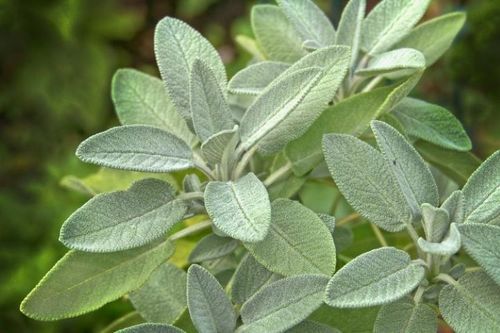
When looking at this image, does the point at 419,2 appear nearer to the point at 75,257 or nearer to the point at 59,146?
the point at 75,257

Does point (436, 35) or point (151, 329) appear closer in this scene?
point (151, 329)

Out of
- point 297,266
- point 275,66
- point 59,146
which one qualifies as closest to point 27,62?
point 59,146

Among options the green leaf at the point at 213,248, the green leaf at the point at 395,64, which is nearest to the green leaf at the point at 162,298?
the green leaf at the point at 213,248

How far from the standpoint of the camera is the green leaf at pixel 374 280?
525mm

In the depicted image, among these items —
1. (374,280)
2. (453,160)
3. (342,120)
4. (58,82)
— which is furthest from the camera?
(58,82)

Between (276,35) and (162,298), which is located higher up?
(276,35)

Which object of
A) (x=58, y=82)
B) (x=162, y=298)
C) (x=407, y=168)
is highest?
(x=407, y=168)

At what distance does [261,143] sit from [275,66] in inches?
4.6

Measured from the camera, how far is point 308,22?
763 mm

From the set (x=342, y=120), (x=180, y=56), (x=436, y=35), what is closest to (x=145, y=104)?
(x=180, y=56)

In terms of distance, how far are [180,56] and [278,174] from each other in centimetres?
14

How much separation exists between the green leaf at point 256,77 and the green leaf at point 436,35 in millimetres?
146

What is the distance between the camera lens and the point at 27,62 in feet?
8.13

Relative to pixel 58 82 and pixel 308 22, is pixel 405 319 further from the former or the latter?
pixel 58 82
